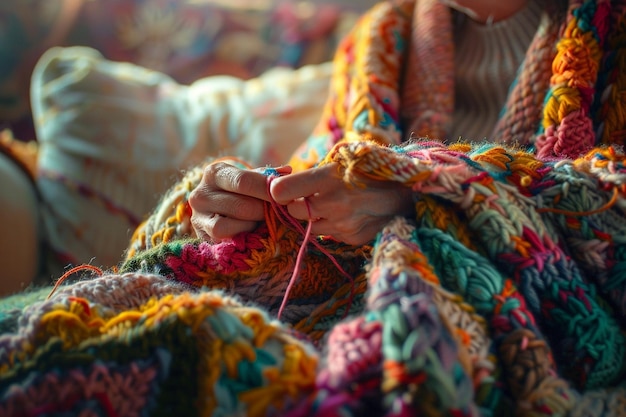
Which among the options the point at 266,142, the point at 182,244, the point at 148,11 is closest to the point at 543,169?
the point at 182,244

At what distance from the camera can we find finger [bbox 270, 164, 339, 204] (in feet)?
1.73

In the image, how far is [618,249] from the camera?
0.52 meters

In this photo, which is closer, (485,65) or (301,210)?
(301,210)

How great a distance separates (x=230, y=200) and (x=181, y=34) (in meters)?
1.03

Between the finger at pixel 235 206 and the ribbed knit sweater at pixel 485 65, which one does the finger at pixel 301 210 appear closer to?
the finger at pixel 235 206

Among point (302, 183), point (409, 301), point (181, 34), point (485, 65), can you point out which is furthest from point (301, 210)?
point (181, 34)

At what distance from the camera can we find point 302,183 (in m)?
0.53

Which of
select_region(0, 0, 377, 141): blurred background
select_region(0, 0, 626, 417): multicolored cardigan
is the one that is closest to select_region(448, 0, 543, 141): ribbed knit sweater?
select_region(0, 0, 626, 417): multicolored cardigan

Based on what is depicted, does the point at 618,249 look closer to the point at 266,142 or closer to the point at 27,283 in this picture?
the point at 266,142

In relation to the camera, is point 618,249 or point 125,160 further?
point 125,160

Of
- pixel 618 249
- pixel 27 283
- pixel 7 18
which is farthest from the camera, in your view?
pixel 7 18

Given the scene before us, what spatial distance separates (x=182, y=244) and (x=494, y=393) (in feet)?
1.08

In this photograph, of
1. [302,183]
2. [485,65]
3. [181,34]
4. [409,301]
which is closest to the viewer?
[409,301]

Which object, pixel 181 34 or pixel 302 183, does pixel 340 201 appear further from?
pixel 181 34
